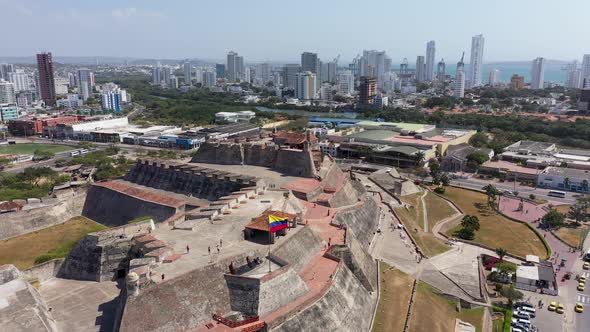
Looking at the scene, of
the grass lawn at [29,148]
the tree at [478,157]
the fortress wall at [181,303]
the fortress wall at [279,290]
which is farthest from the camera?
the grass lawn at [29,148]

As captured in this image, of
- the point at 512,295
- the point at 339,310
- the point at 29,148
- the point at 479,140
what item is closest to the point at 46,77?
the point at 29,148

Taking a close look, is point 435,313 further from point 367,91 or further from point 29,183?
point 367,91

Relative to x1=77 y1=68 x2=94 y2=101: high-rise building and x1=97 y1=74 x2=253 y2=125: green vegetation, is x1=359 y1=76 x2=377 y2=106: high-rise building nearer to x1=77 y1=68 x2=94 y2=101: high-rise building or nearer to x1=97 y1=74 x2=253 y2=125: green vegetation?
x1=97 y1=74 x2=253 y2=125: green vegetation

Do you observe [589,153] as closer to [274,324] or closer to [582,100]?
[582,100]

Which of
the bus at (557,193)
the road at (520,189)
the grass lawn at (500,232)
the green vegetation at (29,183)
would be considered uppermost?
the green vegetation at (29,183)

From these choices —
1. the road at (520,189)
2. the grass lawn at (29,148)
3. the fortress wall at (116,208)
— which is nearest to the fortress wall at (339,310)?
the fortress wall at (116,208)

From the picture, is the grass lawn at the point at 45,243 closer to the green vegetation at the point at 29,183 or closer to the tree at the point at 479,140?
the green vegetation at the point at 29,183

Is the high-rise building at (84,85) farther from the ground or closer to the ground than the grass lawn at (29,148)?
farther from the ground

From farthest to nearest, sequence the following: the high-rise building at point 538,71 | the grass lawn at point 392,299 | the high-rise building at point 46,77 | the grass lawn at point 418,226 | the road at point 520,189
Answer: the high-rise building at point 538,71 → the high-rise building at point 46,77 → the road at point 520,189 → the grass lawn at point 418,226 → the grass lawn at point 392,299

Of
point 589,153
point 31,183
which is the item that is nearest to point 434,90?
point 589,153
